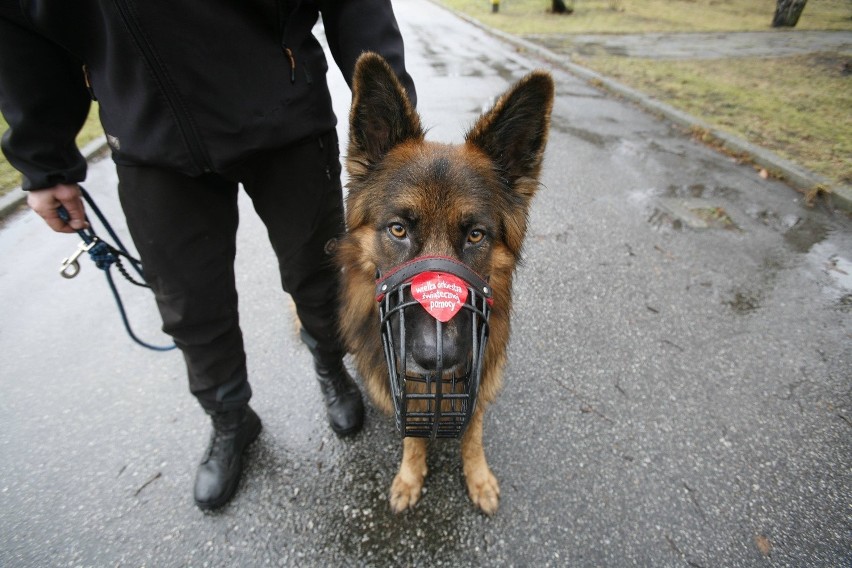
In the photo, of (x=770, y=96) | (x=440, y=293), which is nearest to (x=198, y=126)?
(x=440, y=293)

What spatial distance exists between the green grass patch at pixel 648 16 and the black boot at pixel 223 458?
15119mm

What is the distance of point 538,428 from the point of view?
247cm

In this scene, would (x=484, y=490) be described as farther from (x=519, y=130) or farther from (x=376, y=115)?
(x=376, y=115)

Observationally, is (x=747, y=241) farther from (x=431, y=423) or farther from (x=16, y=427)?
(x=16, y=427)

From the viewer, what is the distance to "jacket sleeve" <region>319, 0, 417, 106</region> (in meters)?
1.76

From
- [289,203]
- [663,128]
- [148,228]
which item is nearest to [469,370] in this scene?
[289,203]

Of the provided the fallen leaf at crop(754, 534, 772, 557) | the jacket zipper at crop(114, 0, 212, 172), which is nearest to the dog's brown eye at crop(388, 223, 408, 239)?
the jacket zipper at crop(114, 0, 212, 172)

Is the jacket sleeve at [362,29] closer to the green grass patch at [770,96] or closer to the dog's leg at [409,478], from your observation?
the dog's leg at [409,478]

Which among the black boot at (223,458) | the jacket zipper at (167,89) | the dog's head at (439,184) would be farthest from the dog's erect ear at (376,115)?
the black boot at (223,458)

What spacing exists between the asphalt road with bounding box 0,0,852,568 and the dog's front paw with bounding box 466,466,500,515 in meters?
0.05

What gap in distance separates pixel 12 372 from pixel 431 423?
303cm

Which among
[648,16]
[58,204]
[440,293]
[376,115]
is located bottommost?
[648,16]

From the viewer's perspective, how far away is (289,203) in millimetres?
1901

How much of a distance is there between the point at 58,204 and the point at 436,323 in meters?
1.66
